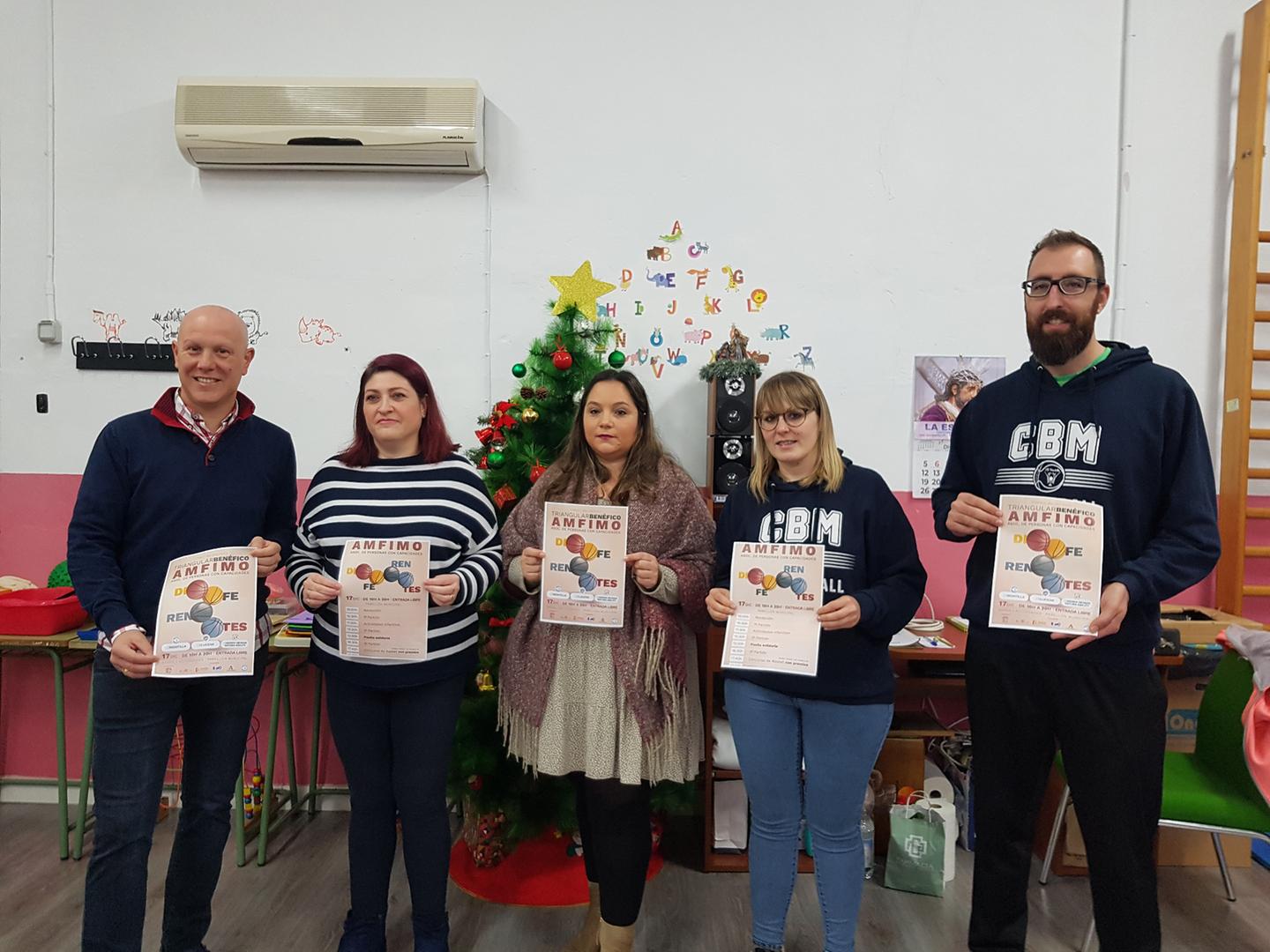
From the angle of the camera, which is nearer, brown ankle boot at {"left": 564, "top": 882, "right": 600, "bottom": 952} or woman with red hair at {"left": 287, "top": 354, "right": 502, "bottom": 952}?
woman with red hair at {"left": 287, "top": 354, "right": 502, "bottom": 952}

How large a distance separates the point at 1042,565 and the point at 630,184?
2195 millimetres

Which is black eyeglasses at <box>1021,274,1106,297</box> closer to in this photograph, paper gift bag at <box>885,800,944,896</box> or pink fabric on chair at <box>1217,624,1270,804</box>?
pink fabric on chair at <box>1217,624,1270,804</box>

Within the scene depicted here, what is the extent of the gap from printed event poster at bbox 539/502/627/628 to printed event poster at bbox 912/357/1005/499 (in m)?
1.79

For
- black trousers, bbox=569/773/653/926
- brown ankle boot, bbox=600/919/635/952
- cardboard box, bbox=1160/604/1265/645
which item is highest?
cardboard box, bbox=1160/604/1265/645

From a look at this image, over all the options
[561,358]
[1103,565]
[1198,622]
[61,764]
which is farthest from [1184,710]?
[61,764]

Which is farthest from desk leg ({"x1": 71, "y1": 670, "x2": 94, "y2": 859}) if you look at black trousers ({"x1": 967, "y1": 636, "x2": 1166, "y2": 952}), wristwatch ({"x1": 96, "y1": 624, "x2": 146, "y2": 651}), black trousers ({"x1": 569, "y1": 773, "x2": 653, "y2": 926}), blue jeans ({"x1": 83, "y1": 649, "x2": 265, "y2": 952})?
black trousers ({"x1": 967, "y1": 636, "x2": 1166, "y2": 952})

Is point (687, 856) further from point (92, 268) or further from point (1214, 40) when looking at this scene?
point (1214, 40)

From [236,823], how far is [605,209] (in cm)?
272

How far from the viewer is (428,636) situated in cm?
182

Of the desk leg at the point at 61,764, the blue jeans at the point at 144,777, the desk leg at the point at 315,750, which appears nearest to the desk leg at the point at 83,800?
the desk leg at the point at 61,764

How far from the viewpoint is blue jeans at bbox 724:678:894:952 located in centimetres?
177

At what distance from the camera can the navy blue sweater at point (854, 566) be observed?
177 cm

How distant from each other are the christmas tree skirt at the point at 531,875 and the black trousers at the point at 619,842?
62cm

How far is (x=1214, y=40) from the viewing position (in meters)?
3.01
